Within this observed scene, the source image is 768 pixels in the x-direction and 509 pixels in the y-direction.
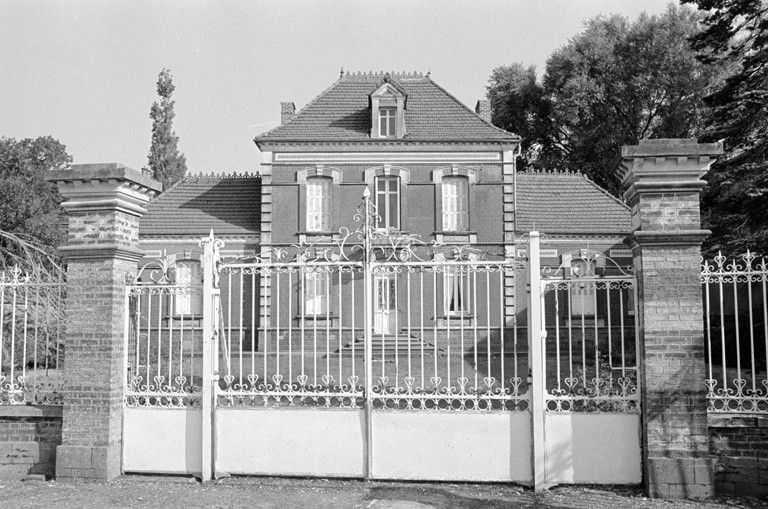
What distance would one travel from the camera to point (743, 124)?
17.4m

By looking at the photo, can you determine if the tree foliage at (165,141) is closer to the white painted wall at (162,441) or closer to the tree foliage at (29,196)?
the tree foliage at (29,196)

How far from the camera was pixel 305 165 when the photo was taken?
2314cm

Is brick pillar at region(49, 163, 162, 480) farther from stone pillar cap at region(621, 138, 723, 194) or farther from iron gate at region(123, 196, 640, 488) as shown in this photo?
stone pillar cap at region(621, 138, 723, 194)

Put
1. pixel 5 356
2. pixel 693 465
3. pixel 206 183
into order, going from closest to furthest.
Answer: pixel 693 465
pixel 5 356
pixel 206 183

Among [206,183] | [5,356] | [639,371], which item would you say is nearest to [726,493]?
[639,371]

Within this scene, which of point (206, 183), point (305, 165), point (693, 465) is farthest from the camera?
point (206, 183)

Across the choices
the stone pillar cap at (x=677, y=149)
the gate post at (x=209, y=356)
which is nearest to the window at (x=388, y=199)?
the gate post at (x=209, y=356)

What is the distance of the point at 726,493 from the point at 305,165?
17.8 m

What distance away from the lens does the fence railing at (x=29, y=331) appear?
8.09 meters

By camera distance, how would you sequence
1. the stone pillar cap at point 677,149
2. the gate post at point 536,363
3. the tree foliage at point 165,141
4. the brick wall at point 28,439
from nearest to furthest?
1. the stone pillar cap at point 677,149
2. the gate post at point 536,363
3. the brick wall at point 28,439
4. the tree foliage at point 165,141

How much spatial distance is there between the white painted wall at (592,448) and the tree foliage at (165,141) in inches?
1271

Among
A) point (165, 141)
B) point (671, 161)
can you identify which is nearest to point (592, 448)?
point (671, 161)

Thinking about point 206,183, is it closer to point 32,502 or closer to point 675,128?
point 32,502

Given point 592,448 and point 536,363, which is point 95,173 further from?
point 592,448
